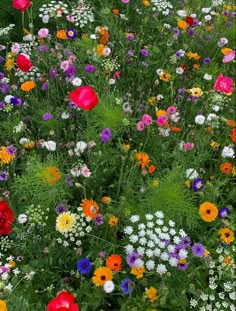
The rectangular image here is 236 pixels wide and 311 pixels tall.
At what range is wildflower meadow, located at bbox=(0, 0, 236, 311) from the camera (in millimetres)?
2148

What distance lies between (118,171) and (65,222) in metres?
0.77

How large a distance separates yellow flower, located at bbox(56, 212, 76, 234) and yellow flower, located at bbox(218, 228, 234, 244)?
0.86 metres

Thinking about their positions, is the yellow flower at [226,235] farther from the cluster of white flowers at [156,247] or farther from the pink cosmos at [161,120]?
the pink cosmos at [161,120]

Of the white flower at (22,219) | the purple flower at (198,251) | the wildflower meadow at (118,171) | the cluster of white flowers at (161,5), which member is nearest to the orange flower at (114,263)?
the wildflower meadow at (118,171)

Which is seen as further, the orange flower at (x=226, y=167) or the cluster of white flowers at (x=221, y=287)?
the orange flower at (x=226, y=167)

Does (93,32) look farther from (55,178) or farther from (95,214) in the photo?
(95,214)

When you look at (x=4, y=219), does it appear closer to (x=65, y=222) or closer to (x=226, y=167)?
(x=65, y=222)

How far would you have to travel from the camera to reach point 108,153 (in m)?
2.71

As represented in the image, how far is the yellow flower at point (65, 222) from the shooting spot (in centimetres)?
212

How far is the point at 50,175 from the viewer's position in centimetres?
239

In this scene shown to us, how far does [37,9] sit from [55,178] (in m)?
1.92

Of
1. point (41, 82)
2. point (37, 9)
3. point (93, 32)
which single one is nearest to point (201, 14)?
point (93, 32)

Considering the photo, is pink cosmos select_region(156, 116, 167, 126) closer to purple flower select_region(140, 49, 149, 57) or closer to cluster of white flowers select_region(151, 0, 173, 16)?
purple flower select_region(140, 49, 149, 57)

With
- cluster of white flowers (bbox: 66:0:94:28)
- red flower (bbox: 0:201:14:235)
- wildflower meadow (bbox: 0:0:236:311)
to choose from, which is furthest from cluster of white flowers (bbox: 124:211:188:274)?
cluster of white flowers (bbox: 66:0:94:28)
